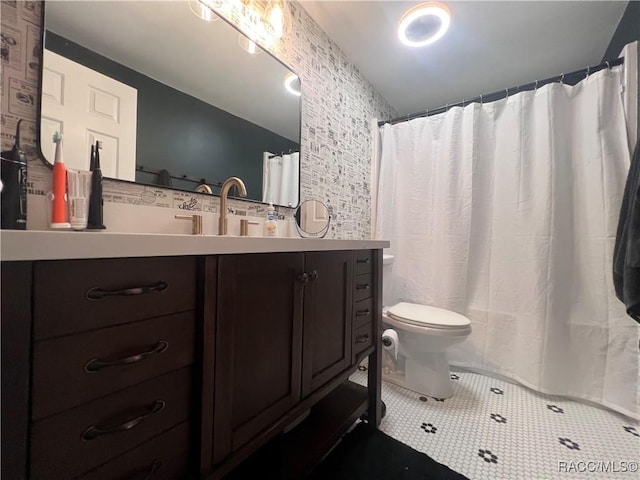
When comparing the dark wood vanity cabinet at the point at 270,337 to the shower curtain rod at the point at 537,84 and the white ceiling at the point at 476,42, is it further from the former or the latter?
the shower curtain rod at the point at 537,84

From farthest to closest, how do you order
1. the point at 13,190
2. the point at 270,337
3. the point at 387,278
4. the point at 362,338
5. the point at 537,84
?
1. the point at 387,278
2. the point at 537,84
3. the point at 362,338
4. the point at 270,337
5. the point at 13,190

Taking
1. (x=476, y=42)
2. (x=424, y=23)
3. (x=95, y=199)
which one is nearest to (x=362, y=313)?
(x=95, y=199)

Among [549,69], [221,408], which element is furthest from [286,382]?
[549,69]

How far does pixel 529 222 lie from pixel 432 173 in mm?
690

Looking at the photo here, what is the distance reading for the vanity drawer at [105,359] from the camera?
1.24ft

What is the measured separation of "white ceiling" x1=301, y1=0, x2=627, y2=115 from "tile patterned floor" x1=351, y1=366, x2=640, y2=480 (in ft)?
7.25

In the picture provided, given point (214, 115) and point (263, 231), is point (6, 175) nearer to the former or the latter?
point (214, 115)

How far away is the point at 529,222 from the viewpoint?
162cm

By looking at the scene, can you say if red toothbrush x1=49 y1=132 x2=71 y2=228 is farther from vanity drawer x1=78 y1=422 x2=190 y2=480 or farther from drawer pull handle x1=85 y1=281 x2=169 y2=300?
vanity drawer x1=78 y1=422 x2=190 y2=480

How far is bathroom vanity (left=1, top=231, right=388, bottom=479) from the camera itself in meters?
0.37

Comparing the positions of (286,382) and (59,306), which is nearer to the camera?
(59,306)

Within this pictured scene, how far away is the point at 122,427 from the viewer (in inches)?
17.8

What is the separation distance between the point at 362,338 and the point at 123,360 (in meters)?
0.89

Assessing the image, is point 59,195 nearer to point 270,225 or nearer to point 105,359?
point 105,359
